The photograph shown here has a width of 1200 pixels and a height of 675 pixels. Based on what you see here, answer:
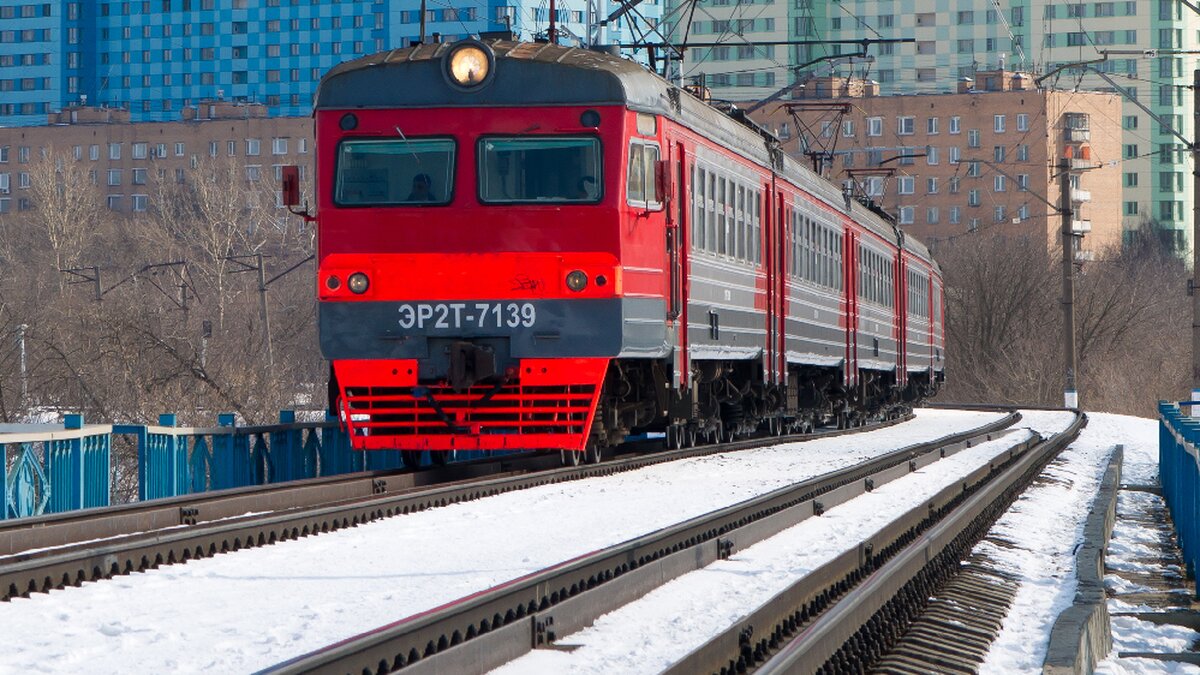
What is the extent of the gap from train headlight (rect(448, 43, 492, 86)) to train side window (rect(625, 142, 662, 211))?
1.22m

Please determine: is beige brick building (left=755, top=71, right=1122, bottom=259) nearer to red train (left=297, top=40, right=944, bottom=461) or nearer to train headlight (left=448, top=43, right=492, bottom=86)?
red train (left=297, top=40, right=944, bottom=461)

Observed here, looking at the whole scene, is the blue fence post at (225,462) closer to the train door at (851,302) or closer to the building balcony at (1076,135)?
the train door at (851,302)

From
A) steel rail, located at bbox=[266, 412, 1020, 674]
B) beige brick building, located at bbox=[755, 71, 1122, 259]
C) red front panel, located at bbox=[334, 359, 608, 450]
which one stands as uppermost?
beige brick building, located at bbox=[755, 71, 1122, 259]

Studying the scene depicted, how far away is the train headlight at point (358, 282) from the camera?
532 inches

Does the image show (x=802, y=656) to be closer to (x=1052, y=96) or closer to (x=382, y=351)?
(x=382, y=351)

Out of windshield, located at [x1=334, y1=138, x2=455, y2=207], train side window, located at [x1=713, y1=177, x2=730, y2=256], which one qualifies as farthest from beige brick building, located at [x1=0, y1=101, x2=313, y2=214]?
windshield, located at [x1=334, y1=138, x2=455, y2=207]

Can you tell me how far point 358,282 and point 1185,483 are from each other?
5.93 m

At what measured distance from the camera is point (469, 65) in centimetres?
1372

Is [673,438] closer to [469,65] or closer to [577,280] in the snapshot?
[577,280]

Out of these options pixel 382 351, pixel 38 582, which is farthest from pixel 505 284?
pixel 38 582

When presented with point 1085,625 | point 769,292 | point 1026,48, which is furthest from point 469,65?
point 1026,48

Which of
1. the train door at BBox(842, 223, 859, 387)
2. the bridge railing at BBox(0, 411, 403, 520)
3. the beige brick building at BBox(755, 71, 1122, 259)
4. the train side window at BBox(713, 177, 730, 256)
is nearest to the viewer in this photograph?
the bridge railing at BBox(0, 411, 403, 520)

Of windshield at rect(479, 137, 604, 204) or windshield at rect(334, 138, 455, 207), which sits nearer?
windshield at rect(479, 137, 604, 204)

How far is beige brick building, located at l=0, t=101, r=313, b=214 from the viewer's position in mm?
103688
